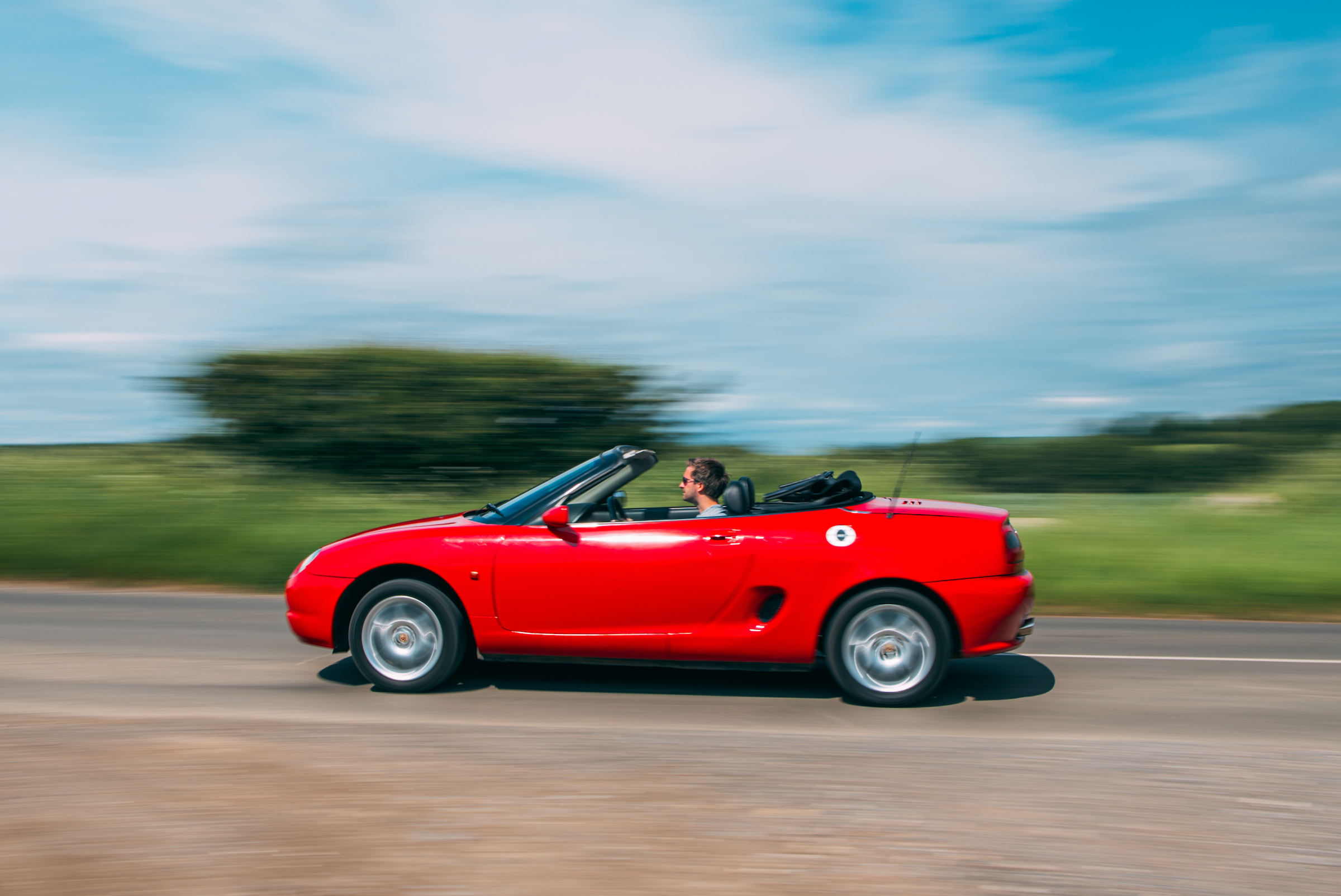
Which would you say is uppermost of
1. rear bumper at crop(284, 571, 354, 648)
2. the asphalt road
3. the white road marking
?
rear bumper at crop(284, 571, 354, 648)

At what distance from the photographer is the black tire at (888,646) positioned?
5.84 metres

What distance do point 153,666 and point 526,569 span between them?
2942 millimetres

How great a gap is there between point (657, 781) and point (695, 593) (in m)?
1.70

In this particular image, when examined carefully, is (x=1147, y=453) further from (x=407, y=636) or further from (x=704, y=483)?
(x=407, y=636)

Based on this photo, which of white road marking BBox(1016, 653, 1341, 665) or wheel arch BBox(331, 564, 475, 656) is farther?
white road marking BBox(1016, 653, 1341, 665)

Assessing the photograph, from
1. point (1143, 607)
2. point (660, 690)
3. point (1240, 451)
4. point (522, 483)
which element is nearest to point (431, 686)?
point (660, 690)

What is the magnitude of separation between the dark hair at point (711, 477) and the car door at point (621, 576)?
1.48 ft

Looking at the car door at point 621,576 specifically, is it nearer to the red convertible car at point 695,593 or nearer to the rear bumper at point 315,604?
the red convertible car at point 695,593

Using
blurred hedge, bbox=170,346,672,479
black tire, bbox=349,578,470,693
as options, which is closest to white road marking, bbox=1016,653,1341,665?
black tire, bbox=349,578,470,693

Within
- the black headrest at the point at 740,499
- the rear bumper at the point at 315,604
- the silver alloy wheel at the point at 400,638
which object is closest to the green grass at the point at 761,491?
the black headrest at the point at 740,499

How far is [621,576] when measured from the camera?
5969 millimetres

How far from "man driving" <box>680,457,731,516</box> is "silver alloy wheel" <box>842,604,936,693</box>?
3.82 ft

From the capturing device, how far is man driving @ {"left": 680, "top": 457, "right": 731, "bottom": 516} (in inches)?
255

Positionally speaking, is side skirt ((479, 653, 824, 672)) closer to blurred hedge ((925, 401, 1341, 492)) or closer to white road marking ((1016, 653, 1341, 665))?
white road marking ((1016, 653, 1341, 665))
